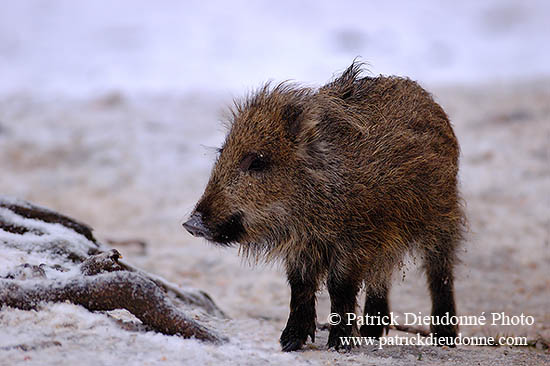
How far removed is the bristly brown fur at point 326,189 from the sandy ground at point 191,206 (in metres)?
0.44

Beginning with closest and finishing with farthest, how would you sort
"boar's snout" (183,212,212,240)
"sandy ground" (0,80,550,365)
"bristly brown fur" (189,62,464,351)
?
1. "sandy ground" (0,80,550,365)
2. "boar's snout" (183,212,212,240)
3. "bristly brown fur" (189,62,464,351)

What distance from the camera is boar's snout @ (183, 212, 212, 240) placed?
3.14 metres

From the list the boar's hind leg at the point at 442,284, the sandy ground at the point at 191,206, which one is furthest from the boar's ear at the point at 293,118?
the boar's hind leg at the point at 442,284

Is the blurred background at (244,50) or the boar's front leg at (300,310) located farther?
the blurred background at (244,50)

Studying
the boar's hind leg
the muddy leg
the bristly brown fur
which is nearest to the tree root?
the bristly brown fur

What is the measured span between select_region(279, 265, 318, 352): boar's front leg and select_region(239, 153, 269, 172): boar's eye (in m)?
0.61

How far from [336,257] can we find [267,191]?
1.74 feet

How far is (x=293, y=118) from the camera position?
3.50m

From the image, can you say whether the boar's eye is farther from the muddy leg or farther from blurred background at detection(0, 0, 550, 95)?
blurred background at detection(0, 0, 550, 95)

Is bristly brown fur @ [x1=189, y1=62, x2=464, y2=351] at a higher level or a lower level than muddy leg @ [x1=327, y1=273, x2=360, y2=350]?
higher

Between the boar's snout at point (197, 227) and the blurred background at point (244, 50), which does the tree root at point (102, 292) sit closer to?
the boar's snout at point (197, 227)

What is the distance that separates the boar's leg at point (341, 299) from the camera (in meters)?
3.41

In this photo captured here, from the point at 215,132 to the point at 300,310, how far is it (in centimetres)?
791

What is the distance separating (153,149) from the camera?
10.4 meters
